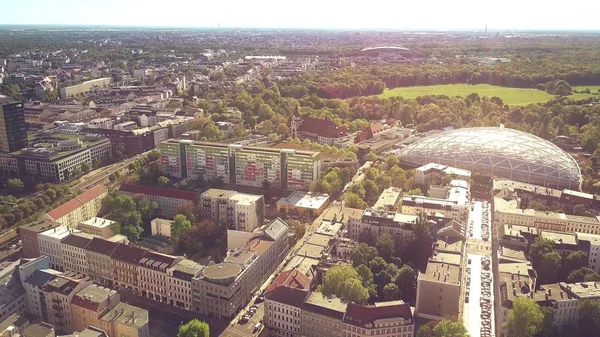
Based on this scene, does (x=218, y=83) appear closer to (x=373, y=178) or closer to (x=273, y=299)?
(x=373, y=178)

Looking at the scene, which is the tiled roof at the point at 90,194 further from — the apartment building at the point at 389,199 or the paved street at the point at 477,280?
the paved street at the point at 477,280

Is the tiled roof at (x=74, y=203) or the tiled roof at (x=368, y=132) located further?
the tiled roof at (x=368, y=132)

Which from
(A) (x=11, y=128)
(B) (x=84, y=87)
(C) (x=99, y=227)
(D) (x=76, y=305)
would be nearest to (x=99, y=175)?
(A) (x=11, y=128)

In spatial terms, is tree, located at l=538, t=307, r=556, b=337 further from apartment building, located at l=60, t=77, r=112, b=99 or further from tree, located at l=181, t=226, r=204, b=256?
apartment building, located at l=60, t=77, r=112, b=99

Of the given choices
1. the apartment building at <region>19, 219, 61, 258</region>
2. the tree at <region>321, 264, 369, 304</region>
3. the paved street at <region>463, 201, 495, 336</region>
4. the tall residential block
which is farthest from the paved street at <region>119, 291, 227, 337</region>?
the tall residential block

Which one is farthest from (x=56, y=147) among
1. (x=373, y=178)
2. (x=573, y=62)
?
(x=573, y=62)

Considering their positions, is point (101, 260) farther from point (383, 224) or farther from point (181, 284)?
point (383, 224)

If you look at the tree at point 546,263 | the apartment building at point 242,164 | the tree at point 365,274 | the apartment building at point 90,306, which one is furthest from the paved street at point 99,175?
the tree at point 546,263
